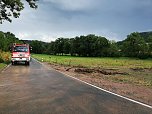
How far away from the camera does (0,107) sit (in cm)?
1094

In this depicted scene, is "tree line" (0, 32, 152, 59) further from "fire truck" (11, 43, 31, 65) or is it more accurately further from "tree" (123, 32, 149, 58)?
"fire truck" (11, 43, 31, 65)

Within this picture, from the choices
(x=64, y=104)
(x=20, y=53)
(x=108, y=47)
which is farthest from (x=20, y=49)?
(x=108, y=47)

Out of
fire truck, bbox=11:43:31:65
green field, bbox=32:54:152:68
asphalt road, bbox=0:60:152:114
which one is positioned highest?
fire truck, bbox=11:43:31:65

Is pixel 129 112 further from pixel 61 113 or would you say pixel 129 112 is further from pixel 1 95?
pixel 1 95

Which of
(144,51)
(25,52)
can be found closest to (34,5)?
(25,52)

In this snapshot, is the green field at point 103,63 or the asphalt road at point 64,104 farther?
the green field at point 103,63

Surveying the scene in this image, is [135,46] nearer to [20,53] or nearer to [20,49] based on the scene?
[20,49]

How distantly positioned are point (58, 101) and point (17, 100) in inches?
60.7

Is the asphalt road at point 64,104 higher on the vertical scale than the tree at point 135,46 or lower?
lower

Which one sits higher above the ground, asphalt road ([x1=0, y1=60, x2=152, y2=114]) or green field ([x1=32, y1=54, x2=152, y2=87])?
Result: asphalt road ([x1=0, y1=60, x2=152, y2=114])

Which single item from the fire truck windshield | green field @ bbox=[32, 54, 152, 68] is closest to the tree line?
green field @ bbox=[32, 54, 152, 68]

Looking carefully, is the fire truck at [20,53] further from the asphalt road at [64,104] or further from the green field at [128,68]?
the asphalt road at [64,104]

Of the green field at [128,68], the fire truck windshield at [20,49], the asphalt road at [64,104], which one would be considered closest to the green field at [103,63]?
the green field at [128,68]

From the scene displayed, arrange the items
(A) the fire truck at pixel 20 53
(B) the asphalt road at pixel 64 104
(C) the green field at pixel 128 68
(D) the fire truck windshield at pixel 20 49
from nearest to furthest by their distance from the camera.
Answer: (B) the asphalt road at pixel 64 104
(C) the green field at pixel 128 68
(A) the fire truck at pixel 20 53
(D) the fire truck windshield at pixel 20 49
